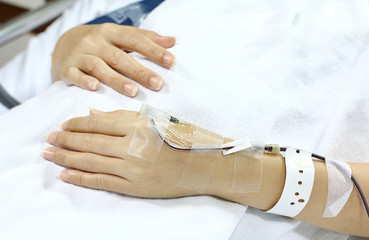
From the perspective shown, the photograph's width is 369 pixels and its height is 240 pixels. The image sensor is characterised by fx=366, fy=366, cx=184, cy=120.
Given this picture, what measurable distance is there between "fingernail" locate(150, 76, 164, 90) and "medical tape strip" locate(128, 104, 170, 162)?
0.37ft

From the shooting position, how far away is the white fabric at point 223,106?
2.09 feet

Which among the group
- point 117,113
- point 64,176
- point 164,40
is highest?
point 164,40

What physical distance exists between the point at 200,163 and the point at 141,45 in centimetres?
32

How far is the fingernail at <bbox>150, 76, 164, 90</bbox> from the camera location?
75 cm

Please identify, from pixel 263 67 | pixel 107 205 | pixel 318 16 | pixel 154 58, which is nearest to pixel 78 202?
pixel 107 205

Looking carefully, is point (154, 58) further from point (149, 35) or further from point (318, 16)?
point (318, 16)

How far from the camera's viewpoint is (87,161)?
0.67 meters

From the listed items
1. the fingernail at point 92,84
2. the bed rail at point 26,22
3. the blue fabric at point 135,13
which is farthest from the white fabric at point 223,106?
the bed rail at point 26,22

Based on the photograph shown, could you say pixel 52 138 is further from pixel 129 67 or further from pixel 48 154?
pixel 129 67

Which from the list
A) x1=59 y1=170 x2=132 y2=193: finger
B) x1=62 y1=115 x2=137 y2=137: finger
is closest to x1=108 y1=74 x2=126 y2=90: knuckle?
x1=62 y1=115 x2=137 y2=137: finger

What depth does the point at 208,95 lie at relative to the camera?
0.75m

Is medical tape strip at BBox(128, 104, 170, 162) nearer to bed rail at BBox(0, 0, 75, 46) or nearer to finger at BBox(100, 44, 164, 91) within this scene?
finger at BBox(100, 44, 164, 91)

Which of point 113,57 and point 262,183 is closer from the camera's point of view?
point 262,183

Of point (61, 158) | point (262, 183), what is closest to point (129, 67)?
point (61, 158)
